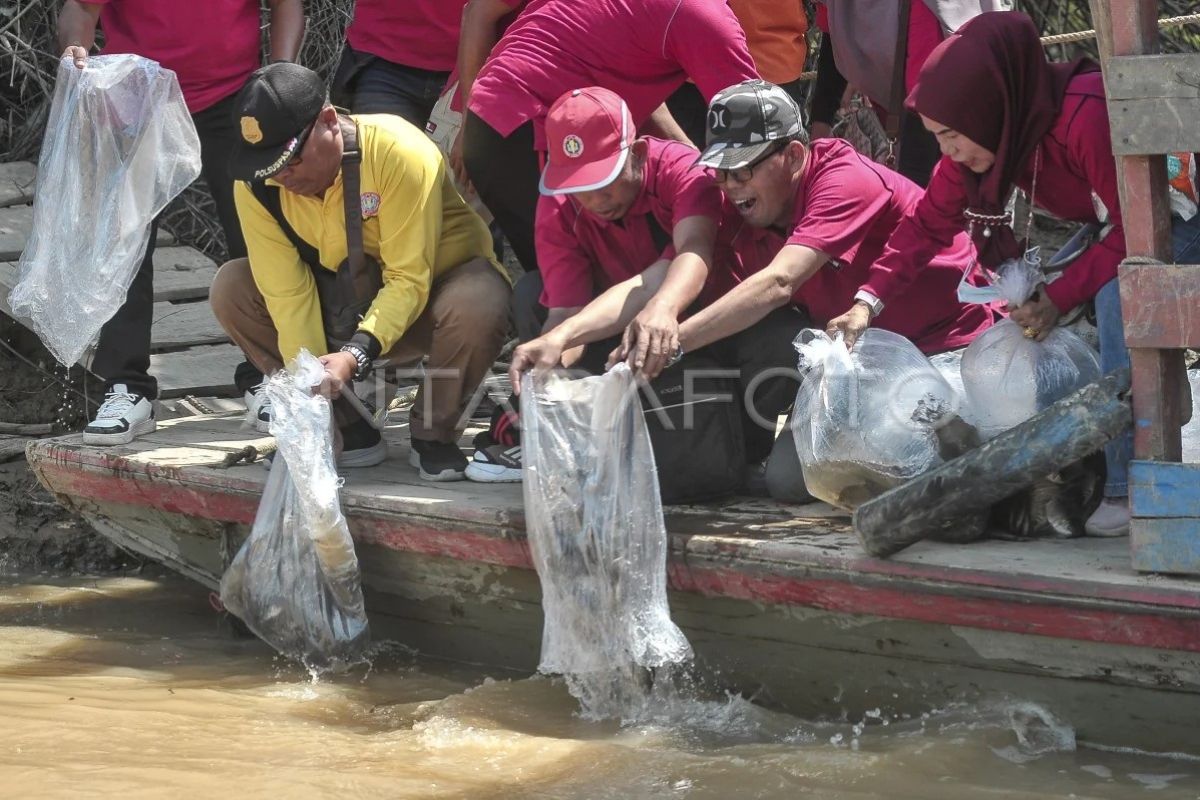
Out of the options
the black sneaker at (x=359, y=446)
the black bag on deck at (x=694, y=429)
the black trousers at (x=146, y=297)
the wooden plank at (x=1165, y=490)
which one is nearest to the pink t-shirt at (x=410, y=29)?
the black trousers at (x=146, y=297)

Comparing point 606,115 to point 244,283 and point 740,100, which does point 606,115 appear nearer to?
point 740,100

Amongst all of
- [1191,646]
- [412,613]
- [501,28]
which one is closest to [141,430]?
[412,613]

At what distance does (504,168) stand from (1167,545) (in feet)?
7.59

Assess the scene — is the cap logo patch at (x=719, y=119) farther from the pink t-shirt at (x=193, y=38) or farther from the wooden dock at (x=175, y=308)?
the wooden dock at (x=175, y=308)

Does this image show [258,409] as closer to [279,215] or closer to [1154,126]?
[279,215]

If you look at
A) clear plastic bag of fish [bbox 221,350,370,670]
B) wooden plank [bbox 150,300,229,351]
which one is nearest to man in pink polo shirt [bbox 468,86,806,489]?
clear plastic bag of fish [bbox 221,350,370,670]

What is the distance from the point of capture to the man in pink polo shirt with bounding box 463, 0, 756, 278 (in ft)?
13.7

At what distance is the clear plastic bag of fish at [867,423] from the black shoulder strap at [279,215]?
165cm

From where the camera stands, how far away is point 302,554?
13.5 feet

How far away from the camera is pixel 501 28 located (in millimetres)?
4832

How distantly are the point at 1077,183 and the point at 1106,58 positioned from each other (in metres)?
0.52

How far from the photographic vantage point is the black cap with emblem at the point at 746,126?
367 centimetres

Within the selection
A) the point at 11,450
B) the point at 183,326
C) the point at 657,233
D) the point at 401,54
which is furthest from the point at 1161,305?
the point at 11,450

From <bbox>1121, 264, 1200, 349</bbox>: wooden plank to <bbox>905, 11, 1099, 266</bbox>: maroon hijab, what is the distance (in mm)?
483
